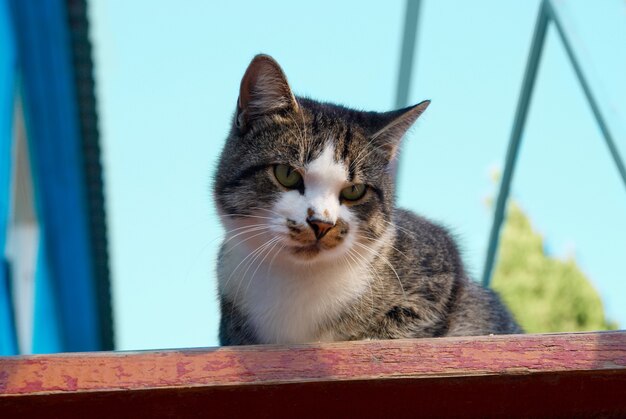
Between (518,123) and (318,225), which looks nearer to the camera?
(318,225)

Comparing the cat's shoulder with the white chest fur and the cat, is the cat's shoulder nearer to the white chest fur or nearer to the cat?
the cat

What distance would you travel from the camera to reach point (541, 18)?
10.0ft

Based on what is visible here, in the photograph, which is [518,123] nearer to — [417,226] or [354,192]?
[417,226]

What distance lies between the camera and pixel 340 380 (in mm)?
1372

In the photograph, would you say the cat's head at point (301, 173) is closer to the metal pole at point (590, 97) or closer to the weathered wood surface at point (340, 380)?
the weathered wood surface at point (340, 380)

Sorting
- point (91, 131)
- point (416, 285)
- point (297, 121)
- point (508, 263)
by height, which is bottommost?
point (508, 263)

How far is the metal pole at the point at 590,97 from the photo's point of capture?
93.6 inches

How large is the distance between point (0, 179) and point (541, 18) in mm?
2439

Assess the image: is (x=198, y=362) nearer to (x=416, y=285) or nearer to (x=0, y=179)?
(x=416, y=285)

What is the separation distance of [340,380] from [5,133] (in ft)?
9.08

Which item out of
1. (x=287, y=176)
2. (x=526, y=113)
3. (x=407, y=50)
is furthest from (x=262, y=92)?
(x=407, y=50)

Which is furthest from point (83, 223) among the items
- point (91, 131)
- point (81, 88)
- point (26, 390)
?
point (26, 390)

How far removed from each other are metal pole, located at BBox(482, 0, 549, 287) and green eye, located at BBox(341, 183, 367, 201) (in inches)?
41.9

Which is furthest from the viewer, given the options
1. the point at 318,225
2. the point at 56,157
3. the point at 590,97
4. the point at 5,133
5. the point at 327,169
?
the point at 56,157
